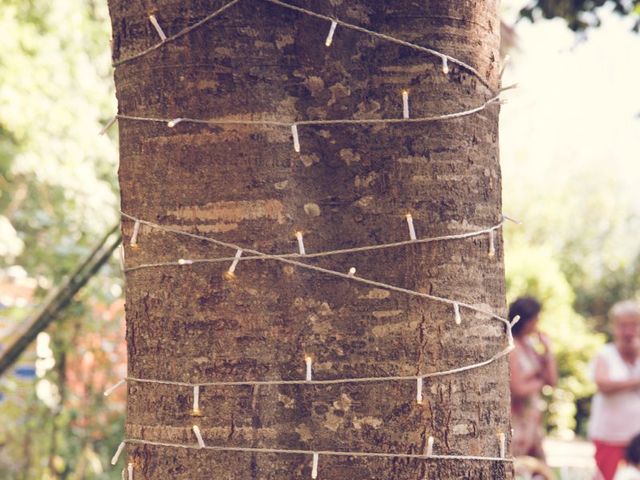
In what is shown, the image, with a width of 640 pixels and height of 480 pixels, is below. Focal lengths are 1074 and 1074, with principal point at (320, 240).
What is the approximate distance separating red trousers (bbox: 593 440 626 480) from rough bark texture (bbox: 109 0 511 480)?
4.53 meters

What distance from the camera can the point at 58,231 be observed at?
6266mm

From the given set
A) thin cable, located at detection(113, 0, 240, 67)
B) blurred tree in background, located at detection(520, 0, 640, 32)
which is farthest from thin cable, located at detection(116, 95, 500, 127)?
blurred tree in background, located at detection(520, 0, 640, 32)

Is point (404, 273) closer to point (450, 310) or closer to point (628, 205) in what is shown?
point (450, 310)

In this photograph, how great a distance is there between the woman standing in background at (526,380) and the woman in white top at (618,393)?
0.43 m

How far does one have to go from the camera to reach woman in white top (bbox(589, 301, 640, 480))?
6145 millimetres

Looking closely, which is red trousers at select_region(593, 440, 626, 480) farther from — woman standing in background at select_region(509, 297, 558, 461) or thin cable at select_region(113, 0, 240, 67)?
thin cable at select_region(113, 0, 240, 67)

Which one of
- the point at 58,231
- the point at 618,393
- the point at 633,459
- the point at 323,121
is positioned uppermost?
the point at 58,231

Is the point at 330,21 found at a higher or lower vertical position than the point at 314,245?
higher

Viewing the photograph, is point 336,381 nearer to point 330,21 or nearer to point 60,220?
point 330,21

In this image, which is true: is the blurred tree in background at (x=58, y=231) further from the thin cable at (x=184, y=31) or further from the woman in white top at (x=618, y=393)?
the thin cable at (x=184, y=31)

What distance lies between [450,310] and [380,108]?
1.21 ft

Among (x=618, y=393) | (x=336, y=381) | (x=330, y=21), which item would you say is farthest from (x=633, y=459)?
(x=330, y=21)

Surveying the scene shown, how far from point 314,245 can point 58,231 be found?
4.69m

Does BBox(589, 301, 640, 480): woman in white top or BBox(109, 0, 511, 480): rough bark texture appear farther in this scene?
BBox(589, 301, 640, 480): woman in white top
